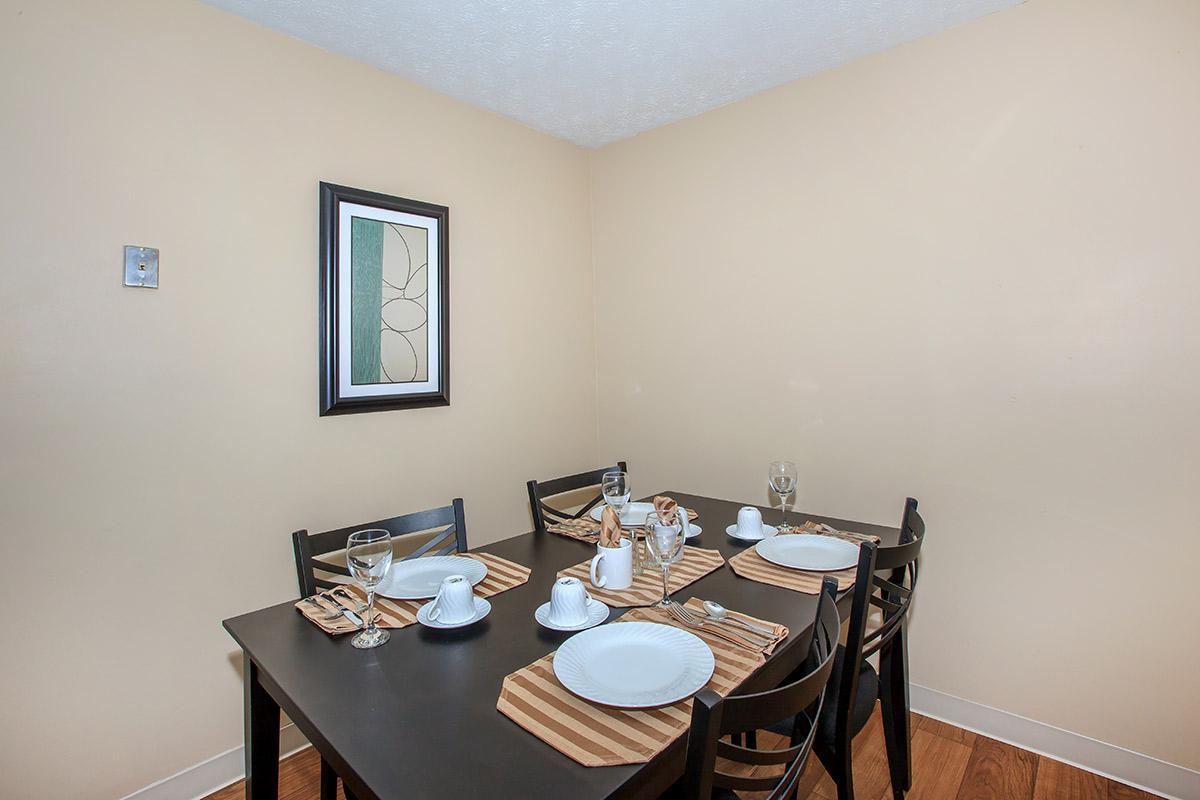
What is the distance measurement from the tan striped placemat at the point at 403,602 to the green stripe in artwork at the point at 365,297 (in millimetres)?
898

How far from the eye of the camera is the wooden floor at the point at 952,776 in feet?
5.67

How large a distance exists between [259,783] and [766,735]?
1.55m

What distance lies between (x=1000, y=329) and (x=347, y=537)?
213cm

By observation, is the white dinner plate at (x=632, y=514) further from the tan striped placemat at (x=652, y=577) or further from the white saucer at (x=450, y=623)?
the white saucer at (x=450, y=623)

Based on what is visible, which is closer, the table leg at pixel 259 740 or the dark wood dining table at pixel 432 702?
the dark wood dining table at pixel 432 702

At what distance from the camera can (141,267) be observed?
1.67 meters

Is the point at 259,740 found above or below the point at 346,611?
below

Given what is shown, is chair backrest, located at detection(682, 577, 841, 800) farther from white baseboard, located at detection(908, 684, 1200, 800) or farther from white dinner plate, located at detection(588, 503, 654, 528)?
white baseboard, located at detection(908, 684, 1200, 800)

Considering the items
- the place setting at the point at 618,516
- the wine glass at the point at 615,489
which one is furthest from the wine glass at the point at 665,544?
the wine glass at the point at 615,489

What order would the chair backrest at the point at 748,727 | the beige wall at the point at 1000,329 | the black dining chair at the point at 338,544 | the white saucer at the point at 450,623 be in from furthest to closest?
the beige wall at the point at 1000,329 < the black dining chair at the point at 338,544 < the white saucer at the point at 450,623 < the chair backrest at the point at 748,727

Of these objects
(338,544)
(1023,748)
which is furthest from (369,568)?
(1023,748)

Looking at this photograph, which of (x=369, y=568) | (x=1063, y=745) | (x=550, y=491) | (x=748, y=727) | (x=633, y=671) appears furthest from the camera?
(x=550, y=491)

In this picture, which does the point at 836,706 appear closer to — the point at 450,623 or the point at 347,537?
the point at 450,623

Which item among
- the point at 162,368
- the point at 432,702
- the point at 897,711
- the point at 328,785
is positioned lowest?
the point at 328,785
